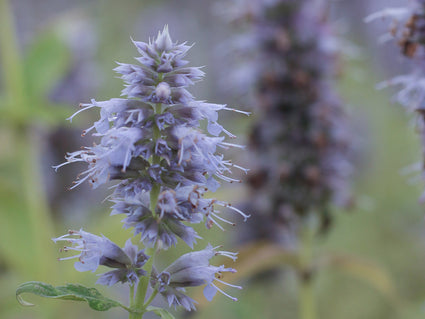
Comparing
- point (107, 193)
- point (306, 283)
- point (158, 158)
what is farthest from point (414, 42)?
point (107, 193)

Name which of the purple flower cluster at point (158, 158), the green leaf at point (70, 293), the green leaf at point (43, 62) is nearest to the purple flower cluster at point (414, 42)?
the purple flower cluster at point (158, 158)

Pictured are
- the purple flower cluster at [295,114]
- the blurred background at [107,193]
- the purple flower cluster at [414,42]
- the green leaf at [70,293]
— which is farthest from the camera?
the blurred background at [107,193]

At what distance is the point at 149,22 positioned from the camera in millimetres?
8305

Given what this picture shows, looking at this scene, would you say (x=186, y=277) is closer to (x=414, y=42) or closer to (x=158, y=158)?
(x=158, y=158)

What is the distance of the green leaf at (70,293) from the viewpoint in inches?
41.9

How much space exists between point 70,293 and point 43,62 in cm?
242

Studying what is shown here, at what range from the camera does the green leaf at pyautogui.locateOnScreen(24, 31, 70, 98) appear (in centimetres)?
320

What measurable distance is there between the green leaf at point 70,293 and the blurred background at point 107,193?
118 centimetres

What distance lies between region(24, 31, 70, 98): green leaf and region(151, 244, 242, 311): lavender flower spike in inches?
89.6

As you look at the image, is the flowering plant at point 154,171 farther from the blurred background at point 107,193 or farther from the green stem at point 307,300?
the green stem at point 307,300

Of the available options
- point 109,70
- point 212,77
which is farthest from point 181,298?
point 212,77

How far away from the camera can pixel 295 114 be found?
280 centimetres

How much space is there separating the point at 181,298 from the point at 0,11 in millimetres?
2539

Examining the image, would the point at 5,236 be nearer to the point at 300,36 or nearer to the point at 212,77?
the point at 300,36
